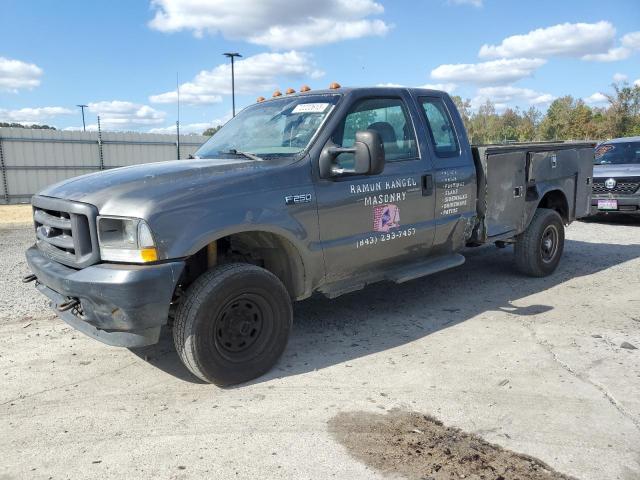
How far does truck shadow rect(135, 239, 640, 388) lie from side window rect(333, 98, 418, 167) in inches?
57.2

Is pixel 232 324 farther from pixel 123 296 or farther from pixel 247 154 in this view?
pixel 247 154

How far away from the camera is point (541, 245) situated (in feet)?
20.7

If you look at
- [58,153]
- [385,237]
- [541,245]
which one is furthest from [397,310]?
[58,153]

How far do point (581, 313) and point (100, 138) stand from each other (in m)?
18.9

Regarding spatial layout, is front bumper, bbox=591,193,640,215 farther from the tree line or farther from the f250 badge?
the tree line

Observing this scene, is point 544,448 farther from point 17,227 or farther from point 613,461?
point 17,227

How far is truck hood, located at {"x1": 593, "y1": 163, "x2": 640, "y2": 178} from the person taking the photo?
33.1 feet

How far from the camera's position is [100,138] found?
20062mm

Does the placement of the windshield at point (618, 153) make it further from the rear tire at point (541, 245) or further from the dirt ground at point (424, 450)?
the dirt ground at point (424, 450)

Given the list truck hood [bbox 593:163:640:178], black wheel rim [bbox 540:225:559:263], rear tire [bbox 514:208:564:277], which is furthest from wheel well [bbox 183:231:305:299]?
truck hood [bbox 593:163:640:178]

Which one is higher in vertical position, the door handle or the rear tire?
the door handle

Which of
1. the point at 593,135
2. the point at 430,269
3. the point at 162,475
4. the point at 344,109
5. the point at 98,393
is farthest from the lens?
the point at 593,135

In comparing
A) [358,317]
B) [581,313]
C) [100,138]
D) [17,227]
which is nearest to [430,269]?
[358,317]

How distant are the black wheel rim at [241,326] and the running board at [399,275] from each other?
2.24 ft
